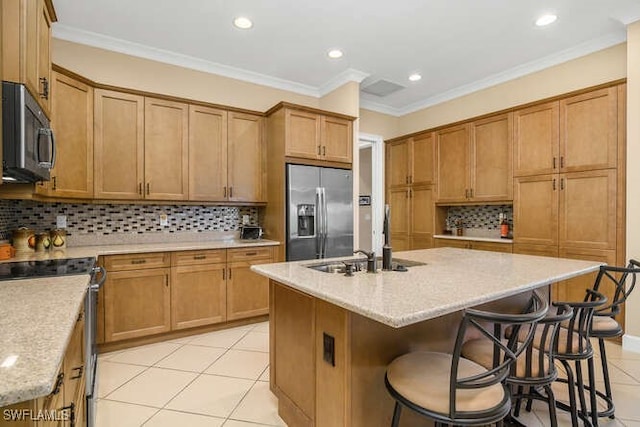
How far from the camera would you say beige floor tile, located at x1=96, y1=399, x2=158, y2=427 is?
197 cm

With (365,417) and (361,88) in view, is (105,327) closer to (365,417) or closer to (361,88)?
(365,417)

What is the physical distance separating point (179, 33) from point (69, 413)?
3.28m

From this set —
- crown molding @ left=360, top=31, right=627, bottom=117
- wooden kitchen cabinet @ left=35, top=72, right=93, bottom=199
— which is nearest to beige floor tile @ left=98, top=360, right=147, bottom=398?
wooden kitchen cabinet @ left=35, top=72, right=93, bottom=199

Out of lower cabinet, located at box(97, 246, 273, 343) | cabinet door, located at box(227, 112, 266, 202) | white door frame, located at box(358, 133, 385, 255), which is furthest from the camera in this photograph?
white door frame, located at box(358, 133, 385, 255)

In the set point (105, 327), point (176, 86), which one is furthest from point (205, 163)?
point (105, 327)

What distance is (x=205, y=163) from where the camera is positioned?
12.2 feet

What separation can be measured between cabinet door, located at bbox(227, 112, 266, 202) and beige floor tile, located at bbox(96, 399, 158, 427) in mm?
2220

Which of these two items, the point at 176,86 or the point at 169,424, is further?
the point at 176,86

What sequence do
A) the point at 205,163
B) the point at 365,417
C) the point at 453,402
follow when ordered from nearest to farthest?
the point at 453,402 → the point at 365,417 → the point at 205,163

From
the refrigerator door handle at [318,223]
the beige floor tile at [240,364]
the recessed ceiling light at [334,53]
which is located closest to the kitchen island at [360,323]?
the beige floor tile at [240,364]

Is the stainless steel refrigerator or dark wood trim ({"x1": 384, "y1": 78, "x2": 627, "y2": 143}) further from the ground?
dark wood trim ({"x1": 384, "y1": 78, "x2": 627, "y2": 143})

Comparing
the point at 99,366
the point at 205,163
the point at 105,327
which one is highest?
the point at 205,163

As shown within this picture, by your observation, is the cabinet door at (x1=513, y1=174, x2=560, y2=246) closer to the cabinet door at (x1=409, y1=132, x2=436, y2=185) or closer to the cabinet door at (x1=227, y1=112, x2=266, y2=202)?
the cabinet door at (x1=409, y1=132, x2=436, y2=185)

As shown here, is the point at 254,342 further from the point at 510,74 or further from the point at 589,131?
the point at 510,74
